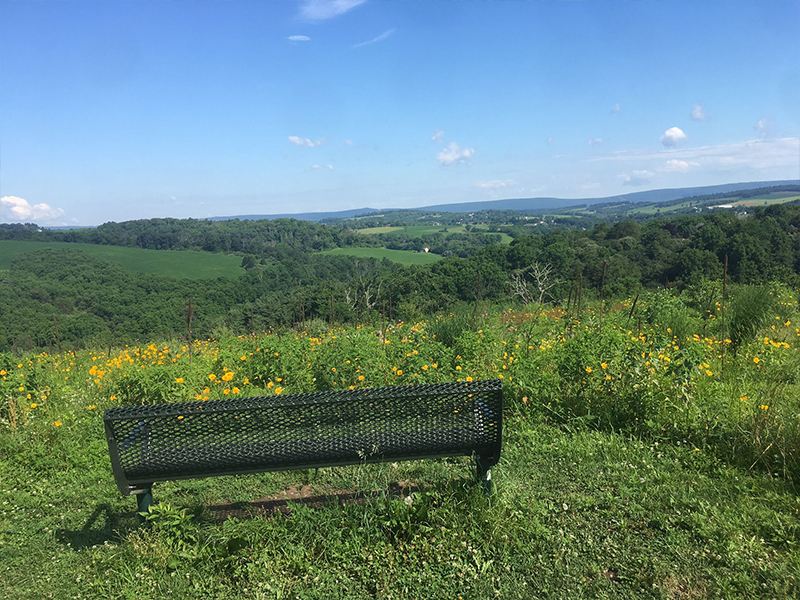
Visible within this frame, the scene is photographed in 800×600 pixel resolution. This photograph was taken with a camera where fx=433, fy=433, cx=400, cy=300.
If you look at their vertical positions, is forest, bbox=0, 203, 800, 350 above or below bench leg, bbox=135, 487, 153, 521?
below

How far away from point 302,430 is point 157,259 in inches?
3495

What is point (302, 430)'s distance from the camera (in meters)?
2.48

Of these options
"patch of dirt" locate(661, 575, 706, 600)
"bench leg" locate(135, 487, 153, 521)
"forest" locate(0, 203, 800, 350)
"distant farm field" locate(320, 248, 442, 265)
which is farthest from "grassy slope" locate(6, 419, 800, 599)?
"distant farm field" locate(320, 248, 442, 265)

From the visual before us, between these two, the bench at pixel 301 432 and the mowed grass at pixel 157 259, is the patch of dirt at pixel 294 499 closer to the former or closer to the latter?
the bench at pixel 301 432

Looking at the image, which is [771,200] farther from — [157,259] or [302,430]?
[157,259]

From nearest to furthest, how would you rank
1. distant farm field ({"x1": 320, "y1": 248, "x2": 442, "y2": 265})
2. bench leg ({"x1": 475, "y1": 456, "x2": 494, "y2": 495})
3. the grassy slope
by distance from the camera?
1. the grassy slope
2. bench leg ({"x1": 475, "y1": 456, "x2": 494, "y2": 495})
3. distant farm field ({"x1": 320, "y1": 248, "x2": 442, "y2": 265})

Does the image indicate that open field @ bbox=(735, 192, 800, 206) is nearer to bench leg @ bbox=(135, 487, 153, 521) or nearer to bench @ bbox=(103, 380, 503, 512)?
bench @ bbox=(103, 380, 503, 512)

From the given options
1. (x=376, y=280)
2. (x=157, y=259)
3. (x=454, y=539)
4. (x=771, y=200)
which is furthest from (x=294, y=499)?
(x=771, y=200)

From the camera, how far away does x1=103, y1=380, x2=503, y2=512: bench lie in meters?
2.33

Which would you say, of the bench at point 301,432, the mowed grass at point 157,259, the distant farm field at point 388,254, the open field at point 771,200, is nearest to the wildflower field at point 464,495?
the bench at point 301,432

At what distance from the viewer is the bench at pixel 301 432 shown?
2.33 metres

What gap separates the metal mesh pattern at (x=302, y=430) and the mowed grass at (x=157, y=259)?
2853 inches

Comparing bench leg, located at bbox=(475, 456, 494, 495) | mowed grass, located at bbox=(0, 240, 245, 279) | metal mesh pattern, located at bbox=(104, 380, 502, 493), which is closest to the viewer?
metal mesh pattern, located at bbox=(104, 380, 502, 493)

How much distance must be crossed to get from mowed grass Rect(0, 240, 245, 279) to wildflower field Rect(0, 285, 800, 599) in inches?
2781
